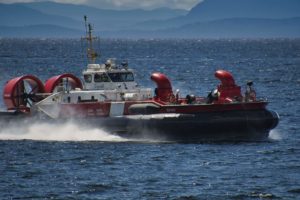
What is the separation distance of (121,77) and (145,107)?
8.54 feet

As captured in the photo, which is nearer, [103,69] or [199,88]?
[103,69]

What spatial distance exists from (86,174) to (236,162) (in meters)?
5.93

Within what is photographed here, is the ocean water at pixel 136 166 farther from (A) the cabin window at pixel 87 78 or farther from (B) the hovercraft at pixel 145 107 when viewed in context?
(A) the cabin window at pixel 87 78

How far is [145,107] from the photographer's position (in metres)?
39.3

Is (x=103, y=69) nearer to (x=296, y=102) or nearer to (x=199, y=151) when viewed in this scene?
(x=199, y=151)

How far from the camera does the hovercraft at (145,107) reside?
127 ft

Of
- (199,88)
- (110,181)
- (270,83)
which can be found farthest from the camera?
(270,83)

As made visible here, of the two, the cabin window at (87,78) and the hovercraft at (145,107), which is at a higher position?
the cabin window at (87,78)

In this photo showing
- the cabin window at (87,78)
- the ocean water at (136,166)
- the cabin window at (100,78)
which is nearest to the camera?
the ocean water at (136,166)

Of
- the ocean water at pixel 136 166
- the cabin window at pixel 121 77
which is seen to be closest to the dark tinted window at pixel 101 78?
the cabin window at pixel 121 77

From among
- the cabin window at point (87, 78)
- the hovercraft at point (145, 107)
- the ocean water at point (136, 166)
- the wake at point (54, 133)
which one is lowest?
the ocean water at point (136, 166)

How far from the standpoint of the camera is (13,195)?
2873cm

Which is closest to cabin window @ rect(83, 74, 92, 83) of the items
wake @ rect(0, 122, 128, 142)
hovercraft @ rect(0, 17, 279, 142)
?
hovercraft @ rect(0, 17, 279, 142)

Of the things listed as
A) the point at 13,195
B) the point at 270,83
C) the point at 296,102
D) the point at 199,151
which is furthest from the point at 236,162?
the point at 270,83
